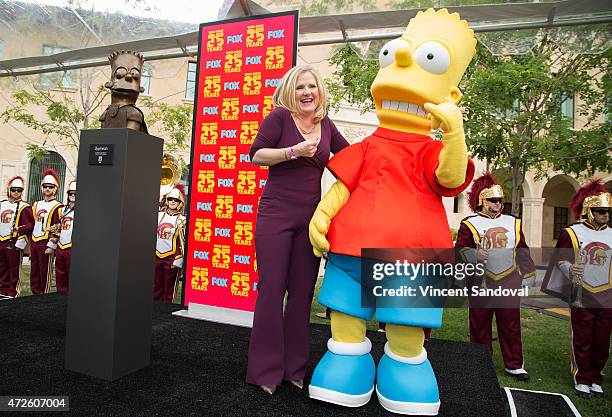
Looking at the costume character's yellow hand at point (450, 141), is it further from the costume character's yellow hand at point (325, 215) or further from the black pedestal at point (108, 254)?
the black pedestal at point (108, 254)

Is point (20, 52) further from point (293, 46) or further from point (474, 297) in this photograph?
point (474, 297)

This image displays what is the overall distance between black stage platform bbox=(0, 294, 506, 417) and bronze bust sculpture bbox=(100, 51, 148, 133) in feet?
4.44

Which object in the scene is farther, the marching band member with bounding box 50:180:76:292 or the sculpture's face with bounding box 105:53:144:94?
the marching band member with bounding box 50:180:76:292

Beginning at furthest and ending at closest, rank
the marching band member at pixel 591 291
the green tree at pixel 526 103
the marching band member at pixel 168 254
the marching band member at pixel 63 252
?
the green tree at pixel 526 103, the marching band member at pixel 63 252, the marching band member at pixel 168 254, the marching band member at pixel 591 291

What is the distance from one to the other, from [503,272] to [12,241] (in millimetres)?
5903

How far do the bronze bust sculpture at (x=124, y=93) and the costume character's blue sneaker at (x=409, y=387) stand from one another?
1831 millimetres

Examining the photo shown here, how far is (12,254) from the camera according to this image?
5816mm

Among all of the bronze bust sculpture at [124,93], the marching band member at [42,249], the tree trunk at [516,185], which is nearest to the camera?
the bronze bust sculpture at [124,93]

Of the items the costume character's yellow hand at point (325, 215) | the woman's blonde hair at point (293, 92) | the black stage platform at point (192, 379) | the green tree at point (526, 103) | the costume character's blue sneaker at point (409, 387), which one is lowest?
the black stage platform at point (192, 379)

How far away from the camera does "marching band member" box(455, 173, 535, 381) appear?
3.92m

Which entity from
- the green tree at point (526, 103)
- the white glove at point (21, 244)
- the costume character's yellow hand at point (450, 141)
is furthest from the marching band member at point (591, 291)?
the white glove at point (21, 244)

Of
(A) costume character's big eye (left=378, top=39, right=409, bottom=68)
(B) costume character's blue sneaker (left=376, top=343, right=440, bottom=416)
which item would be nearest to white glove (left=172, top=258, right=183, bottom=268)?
(B) costume character's blue sneaker (left=376, top=343, right=440, bottom=416)

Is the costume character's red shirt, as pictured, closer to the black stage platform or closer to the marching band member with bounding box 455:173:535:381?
the black stage platform

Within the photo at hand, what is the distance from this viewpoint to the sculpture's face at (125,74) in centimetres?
255
